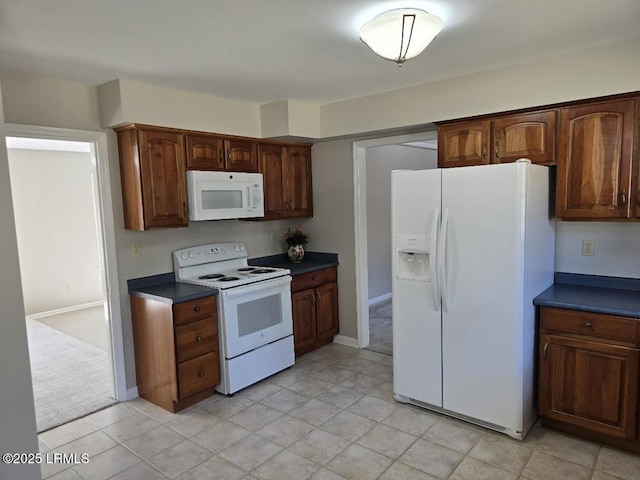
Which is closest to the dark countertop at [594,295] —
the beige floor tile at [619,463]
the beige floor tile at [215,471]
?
the beige floor tile at [619,463]

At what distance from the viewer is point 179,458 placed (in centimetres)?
260

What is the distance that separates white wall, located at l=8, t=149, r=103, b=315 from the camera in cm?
580

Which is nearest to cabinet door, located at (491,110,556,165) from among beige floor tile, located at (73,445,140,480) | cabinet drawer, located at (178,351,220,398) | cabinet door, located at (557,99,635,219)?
cabinet door, located at (557,99,635,219)

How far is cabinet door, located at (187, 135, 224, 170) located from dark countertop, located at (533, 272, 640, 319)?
2639 mm

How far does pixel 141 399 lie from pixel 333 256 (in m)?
2.19

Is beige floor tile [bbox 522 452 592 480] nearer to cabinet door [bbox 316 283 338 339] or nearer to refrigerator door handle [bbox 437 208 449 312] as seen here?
refrigerator door handle [bbox 437 208 449 312]

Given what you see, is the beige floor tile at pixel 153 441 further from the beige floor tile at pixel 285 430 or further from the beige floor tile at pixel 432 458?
the beige floor tile at pixel 432 458

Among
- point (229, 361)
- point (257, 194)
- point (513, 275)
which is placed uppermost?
point (257, 194)

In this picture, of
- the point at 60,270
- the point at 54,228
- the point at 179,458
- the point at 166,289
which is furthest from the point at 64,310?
the point at 179,458

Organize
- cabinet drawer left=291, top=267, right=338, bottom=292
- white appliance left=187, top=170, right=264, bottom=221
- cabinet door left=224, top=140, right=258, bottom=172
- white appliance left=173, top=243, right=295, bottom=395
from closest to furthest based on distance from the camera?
white appliance left=173, top=243, right=295, bottom=395 < white appliance left=187, top=170, right=264, bottom=221 < cabinet door left=224, top=140, right=258, bottom=172 < cabinet drawer left=291, top=267, right=338, bottom=292

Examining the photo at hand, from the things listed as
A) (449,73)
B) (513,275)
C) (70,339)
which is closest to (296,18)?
(449,73)

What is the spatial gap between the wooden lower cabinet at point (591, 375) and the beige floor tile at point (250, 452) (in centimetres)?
173

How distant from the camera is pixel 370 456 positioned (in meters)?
2.58

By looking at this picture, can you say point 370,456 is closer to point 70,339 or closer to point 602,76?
point 602,76
